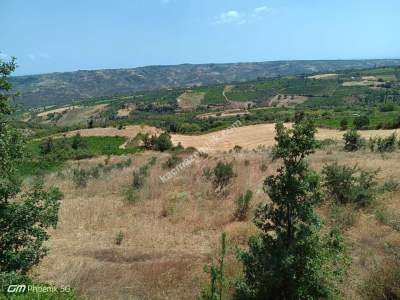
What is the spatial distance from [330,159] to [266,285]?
15.8 metres

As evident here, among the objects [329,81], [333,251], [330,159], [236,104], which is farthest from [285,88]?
[333,251]

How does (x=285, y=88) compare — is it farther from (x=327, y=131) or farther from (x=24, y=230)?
(x=24, y=230)

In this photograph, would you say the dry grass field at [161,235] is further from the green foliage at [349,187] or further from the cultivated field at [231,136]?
the cultivated field at [231,136]

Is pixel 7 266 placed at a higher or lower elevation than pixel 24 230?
lower

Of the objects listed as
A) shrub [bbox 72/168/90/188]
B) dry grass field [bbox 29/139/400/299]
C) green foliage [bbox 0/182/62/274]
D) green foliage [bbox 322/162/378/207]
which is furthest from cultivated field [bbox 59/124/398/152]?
green foliage [bbox 0/182/62/274]

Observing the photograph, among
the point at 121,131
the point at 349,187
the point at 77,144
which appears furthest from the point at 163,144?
the point at 349,187

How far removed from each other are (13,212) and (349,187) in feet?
33.8

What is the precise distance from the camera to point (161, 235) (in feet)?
41.4

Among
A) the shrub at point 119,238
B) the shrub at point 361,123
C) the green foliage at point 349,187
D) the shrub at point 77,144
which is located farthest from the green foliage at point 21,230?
the shrub at point 77,144

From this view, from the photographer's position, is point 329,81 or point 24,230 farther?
point 329,81

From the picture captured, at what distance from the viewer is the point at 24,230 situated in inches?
291

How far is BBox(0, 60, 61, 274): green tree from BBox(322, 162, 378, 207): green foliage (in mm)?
9014

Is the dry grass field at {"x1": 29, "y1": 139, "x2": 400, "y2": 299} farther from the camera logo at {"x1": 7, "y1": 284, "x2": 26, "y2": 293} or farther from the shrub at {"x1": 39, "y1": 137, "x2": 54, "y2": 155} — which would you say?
the shrub at {"x1": 39, "y1": 137, "x2": 54, "y2": 155}

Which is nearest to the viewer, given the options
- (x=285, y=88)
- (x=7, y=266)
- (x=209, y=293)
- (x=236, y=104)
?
(x=209, y=293)
